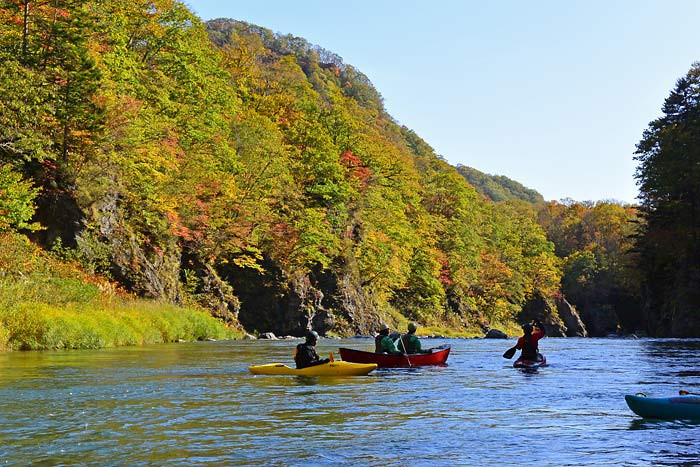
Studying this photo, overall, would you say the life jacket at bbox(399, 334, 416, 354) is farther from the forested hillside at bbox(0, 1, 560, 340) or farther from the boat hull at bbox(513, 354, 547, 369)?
the forested hillside at bbox(0, 1, 560, 340)

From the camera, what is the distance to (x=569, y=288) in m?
95.9

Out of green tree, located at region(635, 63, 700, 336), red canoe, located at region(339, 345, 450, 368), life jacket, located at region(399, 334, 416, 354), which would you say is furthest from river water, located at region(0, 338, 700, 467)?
green tree, located at region(635, 63, 700, 336)

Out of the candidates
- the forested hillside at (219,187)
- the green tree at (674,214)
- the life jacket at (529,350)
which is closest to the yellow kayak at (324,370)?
the life jacket at (529,350)

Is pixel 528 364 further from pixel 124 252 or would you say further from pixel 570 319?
pixel 570 319

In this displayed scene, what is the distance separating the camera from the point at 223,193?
4244 cm

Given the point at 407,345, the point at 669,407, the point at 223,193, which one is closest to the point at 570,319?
the point at 223,193

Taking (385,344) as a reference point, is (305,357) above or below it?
below

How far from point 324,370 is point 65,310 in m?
11.4

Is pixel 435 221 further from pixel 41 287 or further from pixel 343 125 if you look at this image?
pixel 41 287

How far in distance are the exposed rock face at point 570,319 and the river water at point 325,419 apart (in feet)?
231

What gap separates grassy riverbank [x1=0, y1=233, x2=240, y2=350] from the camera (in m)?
22.8

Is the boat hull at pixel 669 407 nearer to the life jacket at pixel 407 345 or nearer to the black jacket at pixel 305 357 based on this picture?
the black jacket at pixel 305 357

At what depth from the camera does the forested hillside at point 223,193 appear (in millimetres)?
30219

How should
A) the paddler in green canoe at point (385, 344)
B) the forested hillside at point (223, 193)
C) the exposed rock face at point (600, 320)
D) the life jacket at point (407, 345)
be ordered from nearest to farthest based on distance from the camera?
the paddler in green canoe at point (385, 344) < the life jacket at point (407, 345) < the forested hillside at point (223, 193) < the exposed rock face at point (600, 320)
